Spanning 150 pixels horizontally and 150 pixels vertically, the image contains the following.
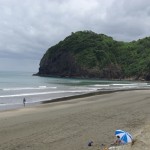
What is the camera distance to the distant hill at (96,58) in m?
127

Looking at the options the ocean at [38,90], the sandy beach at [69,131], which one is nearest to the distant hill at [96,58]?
the ocean at [38,90]

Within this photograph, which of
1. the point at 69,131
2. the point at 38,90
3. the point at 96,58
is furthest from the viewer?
the point at 96,58

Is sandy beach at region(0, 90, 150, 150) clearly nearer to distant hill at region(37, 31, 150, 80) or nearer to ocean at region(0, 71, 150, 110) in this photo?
ocean at region(0, 71, 150, 110)

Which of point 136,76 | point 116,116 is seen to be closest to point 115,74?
point 136,76

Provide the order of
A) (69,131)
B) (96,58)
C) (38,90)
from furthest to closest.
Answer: (96,58)
(38,90)
(69,131)

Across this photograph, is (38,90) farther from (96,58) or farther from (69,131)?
(96,58)

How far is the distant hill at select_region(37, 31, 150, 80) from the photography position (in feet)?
418

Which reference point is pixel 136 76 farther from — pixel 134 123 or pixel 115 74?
pixel 134 123

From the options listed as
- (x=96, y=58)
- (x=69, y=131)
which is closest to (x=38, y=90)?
(x=69, y=131)

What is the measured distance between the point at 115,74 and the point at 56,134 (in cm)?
11661

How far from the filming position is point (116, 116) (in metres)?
17.8

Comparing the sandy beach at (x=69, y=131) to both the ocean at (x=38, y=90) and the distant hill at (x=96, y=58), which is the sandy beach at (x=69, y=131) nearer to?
the ocean at (x=38, y=90)

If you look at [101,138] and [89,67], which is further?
[89,67]

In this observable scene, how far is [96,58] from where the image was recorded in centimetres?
13262
